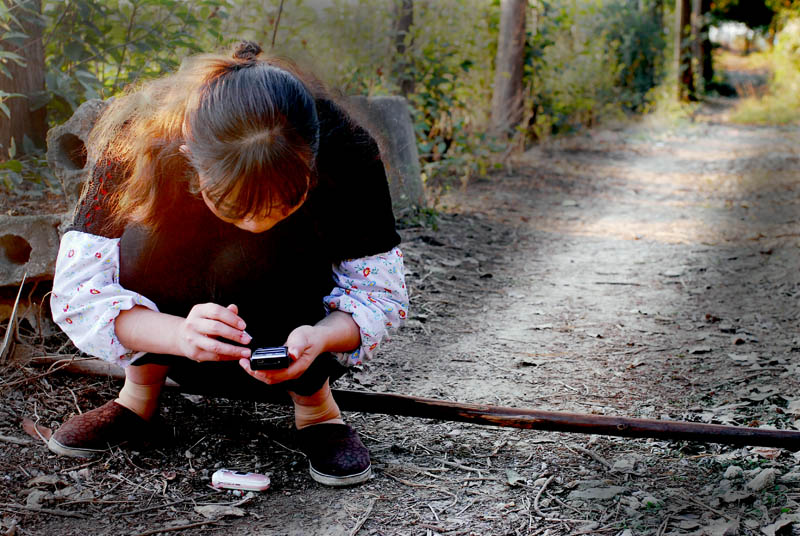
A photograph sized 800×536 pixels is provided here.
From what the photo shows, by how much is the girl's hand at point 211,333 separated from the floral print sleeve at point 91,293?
19 centimetres

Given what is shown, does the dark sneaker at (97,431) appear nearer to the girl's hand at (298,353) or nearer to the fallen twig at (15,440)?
the fallen twig at (15,440)

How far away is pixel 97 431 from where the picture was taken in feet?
6.34

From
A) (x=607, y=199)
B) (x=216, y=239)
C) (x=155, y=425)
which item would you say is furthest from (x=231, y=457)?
(x=607, y=199)

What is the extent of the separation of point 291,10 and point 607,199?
9.21 ft

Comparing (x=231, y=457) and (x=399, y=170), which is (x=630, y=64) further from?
(x=231, y=457)

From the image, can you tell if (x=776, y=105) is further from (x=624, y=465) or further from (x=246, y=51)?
(x=246, y=51)

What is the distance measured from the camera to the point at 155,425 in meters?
2.05

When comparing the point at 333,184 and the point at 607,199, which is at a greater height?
the point at 333,184

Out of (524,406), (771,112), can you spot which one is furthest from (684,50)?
(524,406)

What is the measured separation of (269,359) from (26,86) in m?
1.87

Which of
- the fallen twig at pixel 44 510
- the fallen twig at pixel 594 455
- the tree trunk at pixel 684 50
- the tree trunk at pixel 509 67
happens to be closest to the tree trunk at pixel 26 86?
the fallen twig at pixel 44 510

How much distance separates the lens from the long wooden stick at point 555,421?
185 centimetres

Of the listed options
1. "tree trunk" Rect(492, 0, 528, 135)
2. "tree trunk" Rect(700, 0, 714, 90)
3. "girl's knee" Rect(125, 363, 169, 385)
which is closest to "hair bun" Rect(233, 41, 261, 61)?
"girl's knee" Rect(125, 363, 169, 385)

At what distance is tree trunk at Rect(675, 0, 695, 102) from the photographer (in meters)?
12.6
